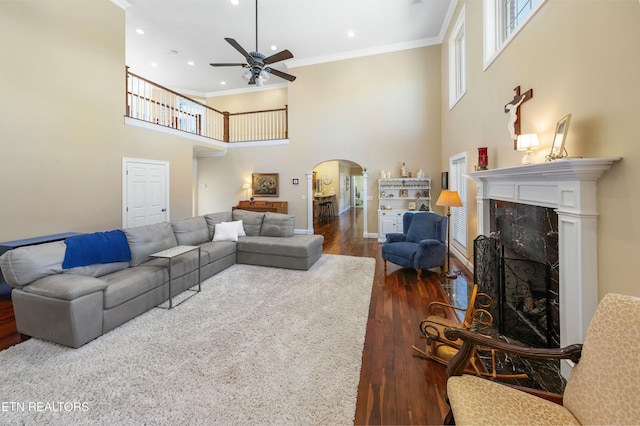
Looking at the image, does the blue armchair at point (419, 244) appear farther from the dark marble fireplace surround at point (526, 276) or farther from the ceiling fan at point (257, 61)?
the ceiling fan at point (257, 61)

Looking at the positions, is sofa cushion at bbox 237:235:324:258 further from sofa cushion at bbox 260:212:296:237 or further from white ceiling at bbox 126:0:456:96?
white ceiling at bbox 126:0:456:96

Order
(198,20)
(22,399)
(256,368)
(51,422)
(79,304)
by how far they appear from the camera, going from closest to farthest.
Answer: (51,422), (22,399), (256,368), (79,304), (198,20)

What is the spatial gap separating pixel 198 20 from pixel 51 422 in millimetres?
7243

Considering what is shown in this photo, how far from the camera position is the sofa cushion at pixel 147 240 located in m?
3.24

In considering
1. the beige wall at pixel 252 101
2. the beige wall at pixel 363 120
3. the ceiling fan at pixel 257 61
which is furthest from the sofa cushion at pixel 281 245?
the beige wall at pixel 252 101

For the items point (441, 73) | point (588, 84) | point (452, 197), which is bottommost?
point (452, 197)

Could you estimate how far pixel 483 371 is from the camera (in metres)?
1.98

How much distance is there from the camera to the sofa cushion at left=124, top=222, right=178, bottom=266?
3.24 m

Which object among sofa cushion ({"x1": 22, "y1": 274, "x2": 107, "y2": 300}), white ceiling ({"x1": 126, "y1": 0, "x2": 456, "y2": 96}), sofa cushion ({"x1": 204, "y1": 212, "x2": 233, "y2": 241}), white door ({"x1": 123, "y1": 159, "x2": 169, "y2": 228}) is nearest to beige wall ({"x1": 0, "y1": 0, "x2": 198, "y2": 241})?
white door ({"x1": 123, "y1": 159, "x2": 169, "y2": 228})

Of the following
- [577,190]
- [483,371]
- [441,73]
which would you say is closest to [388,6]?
[441,73]

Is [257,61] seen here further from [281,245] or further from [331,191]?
[331,191]

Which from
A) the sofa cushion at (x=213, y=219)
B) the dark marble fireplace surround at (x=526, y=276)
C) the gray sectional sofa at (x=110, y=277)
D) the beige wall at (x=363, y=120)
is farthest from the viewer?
the beige wall at (x=363, y=120)

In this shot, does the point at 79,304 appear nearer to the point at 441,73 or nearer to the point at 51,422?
the point at 51,422

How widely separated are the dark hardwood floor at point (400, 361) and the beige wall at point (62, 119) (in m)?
5.34
